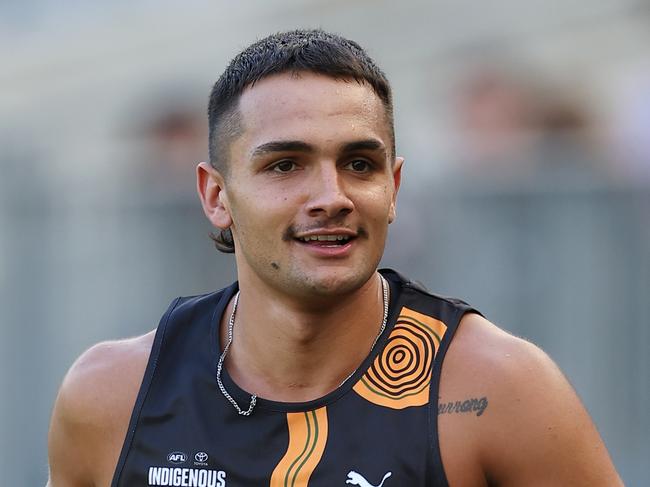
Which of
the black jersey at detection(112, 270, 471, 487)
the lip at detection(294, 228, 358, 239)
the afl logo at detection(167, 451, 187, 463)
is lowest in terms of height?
the afl logo at detection(167, 451, 187, 463)

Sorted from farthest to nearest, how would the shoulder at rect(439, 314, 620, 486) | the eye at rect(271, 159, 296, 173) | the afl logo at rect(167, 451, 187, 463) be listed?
1. the afl logo at rect(167, 451, 187, 463)
2. the eye at rect(271, 159, 296, 173)
3. the shoulder at rect(439, 314, 620, 486)

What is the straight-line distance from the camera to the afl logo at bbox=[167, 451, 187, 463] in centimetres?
388

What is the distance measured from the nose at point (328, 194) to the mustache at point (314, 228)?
0.10 ft

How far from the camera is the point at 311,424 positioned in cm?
380

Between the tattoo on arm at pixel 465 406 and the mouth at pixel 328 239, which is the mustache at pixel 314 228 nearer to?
the mouth at pixel 328 239

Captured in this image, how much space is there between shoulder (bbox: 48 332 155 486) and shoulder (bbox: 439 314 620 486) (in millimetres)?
1105

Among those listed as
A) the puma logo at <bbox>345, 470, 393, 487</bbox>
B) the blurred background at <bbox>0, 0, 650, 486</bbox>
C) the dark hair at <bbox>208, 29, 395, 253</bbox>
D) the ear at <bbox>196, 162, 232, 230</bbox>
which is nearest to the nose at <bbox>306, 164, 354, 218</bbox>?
the dark hair at <bbox>208, 29, 395, 253</bbox>

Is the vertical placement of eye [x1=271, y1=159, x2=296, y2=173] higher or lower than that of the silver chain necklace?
higher

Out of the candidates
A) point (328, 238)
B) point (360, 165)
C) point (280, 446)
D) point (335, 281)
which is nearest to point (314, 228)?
point (328, 238)

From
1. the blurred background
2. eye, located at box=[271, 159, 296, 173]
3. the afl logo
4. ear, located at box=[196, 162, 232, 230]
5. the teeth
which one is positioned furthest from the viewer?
the blurred background

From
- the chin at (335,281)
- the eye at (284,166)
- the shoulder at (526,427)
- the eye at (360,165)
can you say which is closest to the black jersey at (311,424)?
the shoulder at (526,427)

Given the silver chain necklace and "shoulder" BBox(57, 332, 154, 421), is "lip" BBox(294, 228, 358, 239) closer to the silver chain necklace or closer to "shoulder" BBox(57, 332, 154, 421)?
the silver chain necklace

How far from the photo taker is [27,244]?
753 centimetres

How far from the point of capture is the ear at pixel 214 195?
13.3 ft
